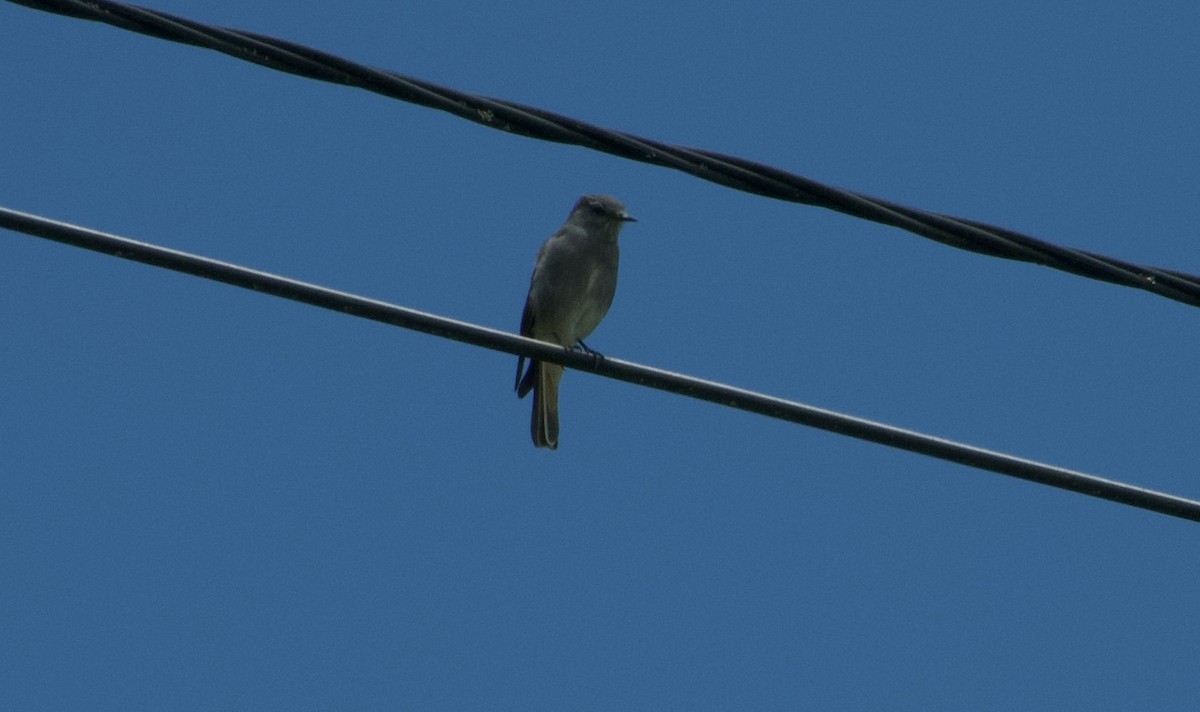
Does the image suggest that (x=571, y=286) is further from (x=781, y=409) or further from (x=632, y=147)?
(x=781, y=409)

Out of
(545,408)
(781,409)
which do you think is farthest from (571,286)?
(781,409)

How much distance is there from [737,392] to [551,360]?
2.85 ft

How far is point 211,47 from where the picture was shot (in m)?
5.13

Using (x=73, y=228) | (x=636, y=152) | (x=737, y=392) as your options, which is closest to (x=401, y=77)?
(x=636, y=152)

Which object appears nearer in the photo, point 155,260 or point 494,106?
point 155,260

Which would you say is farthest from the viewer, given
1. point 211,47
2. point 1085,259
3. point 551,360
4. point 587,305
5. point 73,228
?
point 587,305

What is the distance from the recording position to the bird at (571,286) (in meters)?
11.2

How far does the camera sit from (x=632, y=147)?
534 cm

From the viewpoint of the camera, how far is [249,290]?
4.91 meters

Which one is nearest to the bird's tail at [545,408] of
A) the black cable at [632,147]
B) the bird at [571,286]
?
the bird at [571,286]

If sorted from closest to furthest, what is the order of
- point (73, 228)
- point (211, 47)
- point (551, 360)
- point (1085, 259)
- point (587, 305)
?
point (73, 228), point (211, 47), point (1085, 259), point (551, 360), point (587, 305)

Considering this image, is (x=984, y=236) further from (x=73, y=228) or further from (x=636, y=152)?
(x=73, y=228)

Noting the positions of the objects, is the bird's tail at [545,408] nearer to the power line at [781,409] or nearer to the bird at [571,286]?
the bird at [571,286]

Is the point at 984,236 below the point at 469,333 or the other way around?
the other way around
